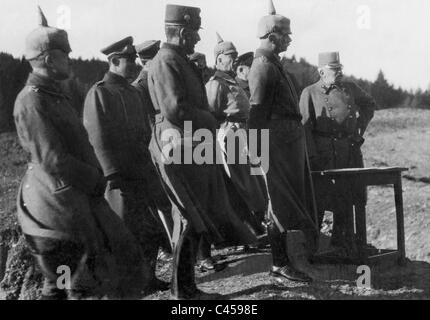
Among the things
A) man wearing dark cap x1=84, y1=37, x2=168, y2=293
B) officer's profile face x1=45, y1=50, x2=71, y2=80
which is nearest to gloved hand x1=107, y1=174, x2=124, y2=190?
man wearing dark cap x1=84, y1=37, x2=168, y2=293

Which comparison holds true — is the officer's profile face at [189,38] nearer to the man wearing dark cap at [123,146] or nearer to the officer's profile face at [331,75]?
the man wearing dark cap at [123,146]

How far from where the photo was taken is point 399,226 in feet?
23.6

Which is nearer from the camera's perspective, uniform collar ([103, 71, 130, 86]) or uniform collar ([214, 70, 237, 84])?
uniform collar ([103, 71, 130, 86])

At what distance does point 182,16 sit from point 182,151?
0.94 meters

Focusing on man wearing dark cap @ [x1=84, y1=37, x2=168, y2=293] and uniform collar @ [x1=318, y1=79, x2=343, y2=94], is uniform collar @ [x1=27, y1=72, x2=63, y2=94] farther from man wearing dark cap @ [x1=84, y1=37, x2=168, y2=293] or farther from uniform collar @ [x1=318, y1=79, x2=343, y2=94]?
uniform collar @ [x1=318, y1=79, x2=343, y2=94]

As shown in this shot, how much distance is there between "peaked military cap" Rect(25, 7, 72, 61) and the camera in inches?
172

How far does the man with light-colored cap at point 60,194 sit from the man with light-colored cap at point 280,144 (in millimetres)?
1763

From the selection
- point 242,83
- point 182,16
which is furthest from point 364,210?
point 182,16

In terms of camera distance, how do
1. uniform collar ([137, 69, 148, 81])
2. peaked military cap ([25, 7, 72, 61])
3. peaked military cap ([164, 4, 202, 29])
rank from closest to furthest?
1. peaked military cap ([25, 7, 72, 61])
2. peaked military cap ([164, 4, 202, 29])
3. uniform collar ([137, 69, 148, 81])

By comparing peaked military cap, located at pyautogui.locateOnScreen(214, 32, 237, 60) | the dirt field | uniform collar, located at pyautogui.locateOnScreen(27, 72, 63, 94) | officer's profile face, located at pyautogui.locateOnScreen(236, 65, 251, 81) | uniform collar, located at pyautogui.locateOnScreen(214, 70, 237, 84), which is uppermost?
peaked military cap, located at pyautogui.locateOnScreen(214, 32, 237, 60)

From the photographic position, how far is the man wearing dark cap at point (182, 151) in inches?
201

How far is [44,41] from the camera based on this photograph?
438 centimetres

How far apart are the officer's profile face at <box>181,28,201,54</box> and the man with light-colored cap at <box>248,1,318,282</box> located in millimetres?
826

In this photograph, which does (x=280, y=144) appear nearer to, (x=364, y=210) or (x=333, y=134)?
(x=364, y=210)
